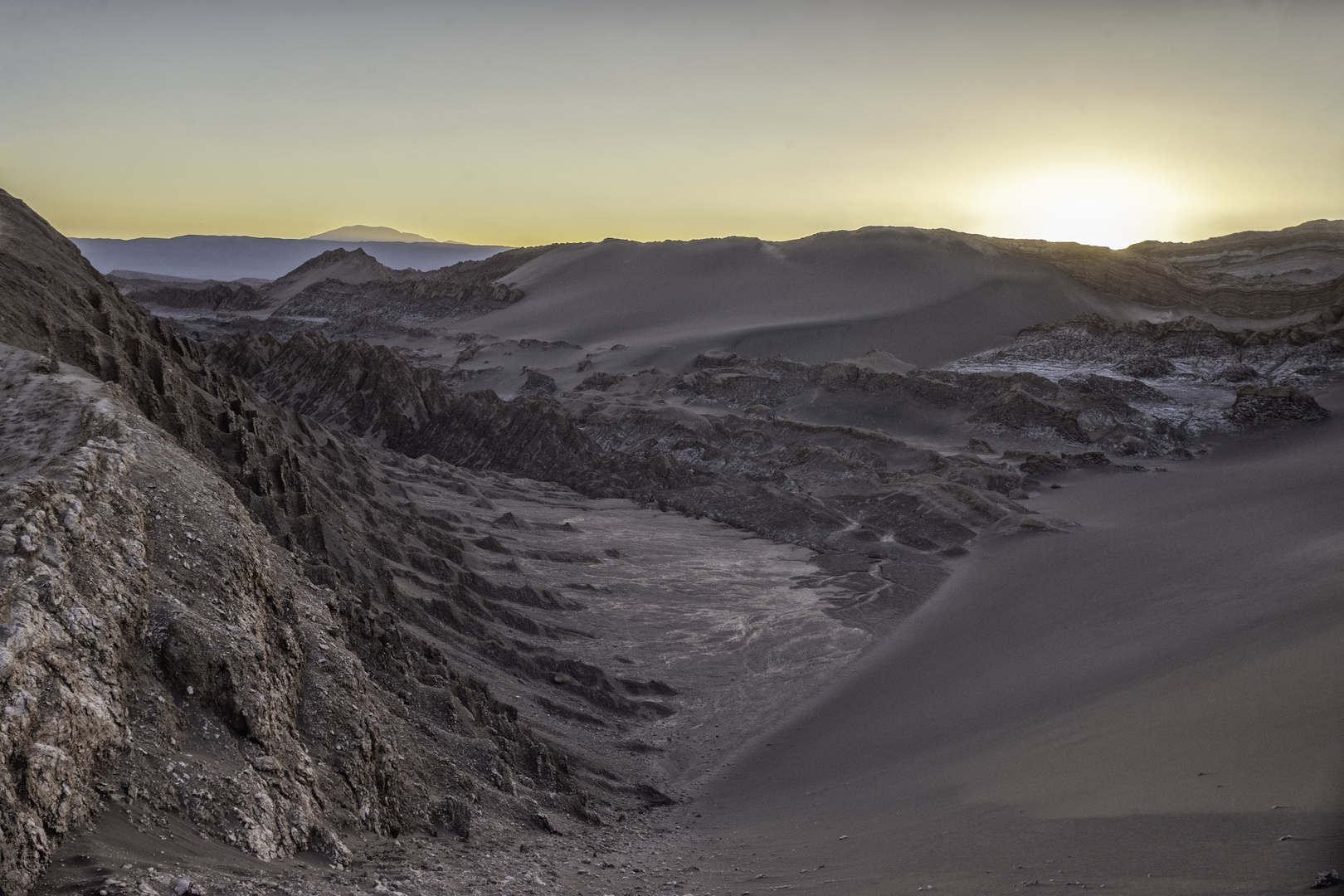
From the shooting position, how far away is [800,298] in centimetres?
7400

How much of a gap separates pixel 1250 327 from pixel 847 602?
4785 cm

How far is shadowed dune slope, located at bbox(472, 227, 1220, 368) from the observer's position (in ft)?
201

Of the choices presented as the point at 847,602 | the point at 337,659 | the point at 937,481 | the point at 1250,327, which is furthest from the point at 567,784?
the point at 1250,327

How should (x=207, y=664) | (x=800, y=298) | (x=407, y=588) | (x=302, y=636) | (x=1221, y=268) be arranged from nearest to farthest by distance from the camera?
1. (x=207, y=664)
2. (x=302, y=636)
3. (x=407, y=588)
4. (x=1221, y=268)
5. (x=800, y=298)

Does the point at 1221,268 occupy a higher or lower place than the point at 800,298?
higher

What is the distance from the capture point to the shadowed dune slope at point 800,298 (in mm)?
61219

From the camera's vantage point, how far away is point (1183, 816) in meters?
7.04

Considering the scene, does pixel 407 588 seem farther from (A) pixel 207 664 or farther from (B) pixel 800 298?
(B) pixel 800 298

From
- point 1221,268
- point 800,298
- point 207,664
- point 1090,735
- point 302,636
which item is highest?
point 1221,268

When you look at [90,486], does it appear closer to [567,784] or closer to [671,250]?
[567,784]

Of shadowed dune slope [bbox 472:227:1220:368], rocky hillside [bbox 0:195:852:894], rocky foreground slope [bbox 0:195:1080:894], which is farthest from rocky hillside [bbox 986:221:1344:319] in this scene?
rocky hillside [bbox 0:195:852:894]

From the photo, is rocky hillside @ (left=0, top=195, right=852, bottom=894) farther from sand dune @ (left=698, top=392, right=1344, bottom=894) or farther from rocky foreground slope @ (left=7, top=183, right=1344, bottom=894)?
sand dune @ (left=698, top=392, right=1344, bottom=894)

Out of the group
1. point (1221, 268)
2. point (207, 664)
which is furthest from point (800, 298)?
point (207, 664)

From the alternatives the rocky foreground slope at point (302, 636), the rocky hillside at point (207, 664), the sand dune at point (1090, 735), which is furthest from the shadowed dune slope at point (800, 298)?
the rocky hillside at point (207, 664)
